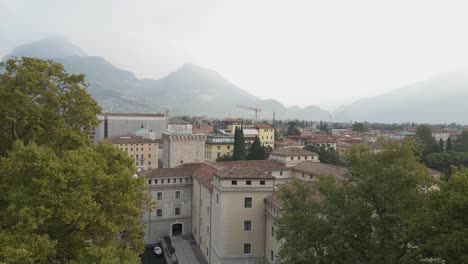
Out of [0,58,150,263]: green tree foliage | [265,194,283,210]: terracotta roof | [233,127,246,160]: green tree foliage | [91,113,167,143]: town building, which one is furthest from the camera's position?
[91,113,167,143]: town building

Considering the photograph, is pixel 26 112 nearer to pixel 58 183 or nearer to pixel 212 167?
pixel 58 183

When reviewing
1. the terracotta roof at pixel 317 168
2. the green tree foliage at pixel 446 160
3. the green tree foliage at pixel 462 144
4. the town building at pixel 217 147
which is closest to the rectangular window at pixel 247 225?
the terracotta roof at pixel 317 168

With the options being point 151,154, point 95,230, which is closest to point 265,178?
point 95,230

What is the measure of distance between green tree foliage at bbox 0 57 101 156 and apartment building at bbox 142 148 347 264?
42.9 ft

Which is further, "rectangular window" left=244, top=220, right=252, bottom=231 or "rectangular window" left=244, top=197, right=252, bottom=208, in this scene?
"rectangular window" left=244, top=220, right=252, bottom=231

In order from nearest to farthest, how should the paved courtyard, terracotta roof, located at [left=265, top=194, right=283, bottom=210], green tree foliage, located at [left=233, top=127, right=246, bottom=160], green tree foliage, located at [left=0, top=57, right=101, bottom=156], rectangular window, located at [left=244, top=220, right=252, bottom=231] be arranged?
green tree foliage, located at [left=0, top=57, right=101, bottom=156]
terracotta roof, located at [left=265, top=194, right=283, bottom=210]
rectangular window, located at [left=244, top=220, right=252, bottom=231]
the paved courtyard
green tree foliage, located at [left=233, top=127, right=246, bottom=160]

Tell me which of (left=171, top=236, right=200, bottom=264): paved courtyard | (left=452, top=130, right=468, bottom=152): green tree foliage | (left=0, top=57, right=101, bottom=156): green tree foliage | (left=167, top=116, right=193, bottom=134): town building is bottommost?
(left=171, top=236, right=200, bottom=264): paved courtyard

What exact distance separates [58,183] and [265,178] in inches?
735

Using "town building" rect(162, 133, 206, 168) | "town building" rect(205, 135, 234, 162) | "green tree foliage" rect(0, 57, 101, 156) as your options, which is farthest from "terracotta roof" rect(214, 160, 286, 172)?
"town building" rect(205, 135, 234, 162)

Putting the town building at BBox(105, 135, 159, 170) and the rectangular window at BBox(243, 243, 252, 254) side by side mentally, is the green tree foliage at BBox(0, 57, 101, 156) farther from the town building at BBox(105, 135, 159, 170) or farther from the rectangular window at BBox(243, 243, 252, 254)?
the town building at BBox(105, 135, 159, 170)

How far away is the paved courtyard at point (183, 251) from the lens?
3625 cm

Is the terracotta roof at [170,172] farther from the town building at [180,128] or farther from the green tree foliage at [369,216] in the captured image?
the green tree foliage at [369,216]

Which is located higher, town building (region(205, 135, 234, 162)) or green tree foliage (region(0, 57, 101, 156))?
green tree foliage (region(0, 57, 101, 156))

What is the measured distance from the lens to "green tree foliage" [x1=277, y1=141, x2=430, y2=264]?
14.6 meters
